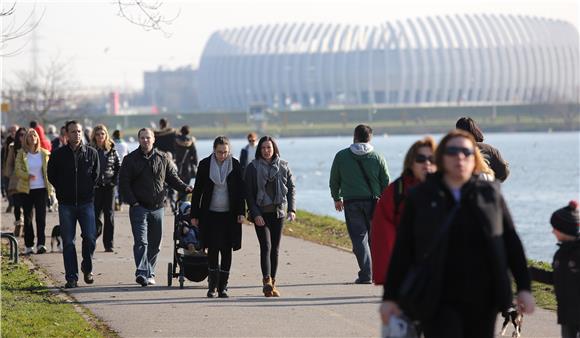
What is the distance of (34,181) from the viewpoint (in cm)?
1788

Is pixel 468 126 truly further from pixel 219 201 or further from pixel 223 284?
pixel 223 284

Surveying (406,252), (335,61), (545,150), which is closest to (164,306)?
(406,252)

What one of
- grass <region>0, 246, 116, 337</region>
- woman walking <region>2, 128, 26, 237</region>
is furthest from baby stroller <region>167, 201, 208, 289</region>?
woman walking <region>2, 128, 26, 237</region>

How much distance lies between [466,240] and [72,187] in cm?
841

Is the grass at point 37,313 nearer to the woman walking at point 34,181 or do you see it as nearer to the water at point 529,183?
the woman walking at point 34,181

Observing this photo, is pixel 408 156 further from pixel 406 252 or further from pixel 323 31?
pixel 323 31

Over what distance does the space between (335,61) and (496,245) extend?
586ft

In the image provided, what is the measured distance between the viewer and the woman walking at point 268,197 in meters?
13.6

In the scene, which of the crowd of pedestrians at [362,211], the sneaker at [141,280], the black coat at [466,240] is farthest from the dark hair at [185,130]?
the black coat at [466,240]

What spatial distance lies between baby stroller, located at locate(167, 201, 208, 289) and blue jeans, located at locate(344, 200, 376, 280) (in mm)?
1625

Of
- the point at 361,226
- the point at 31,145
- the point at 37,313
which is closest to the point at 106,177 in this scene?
the point at 31,145

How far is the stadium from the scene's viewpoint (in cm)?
18125

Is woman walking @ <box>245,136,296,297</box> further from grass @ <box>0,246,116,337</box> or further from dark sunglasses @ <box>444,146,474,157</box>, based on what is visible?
dark sunglasses @ <box>444,146,474,157</box>

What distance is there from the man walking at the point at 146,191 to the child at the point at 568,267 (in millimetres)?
6150
